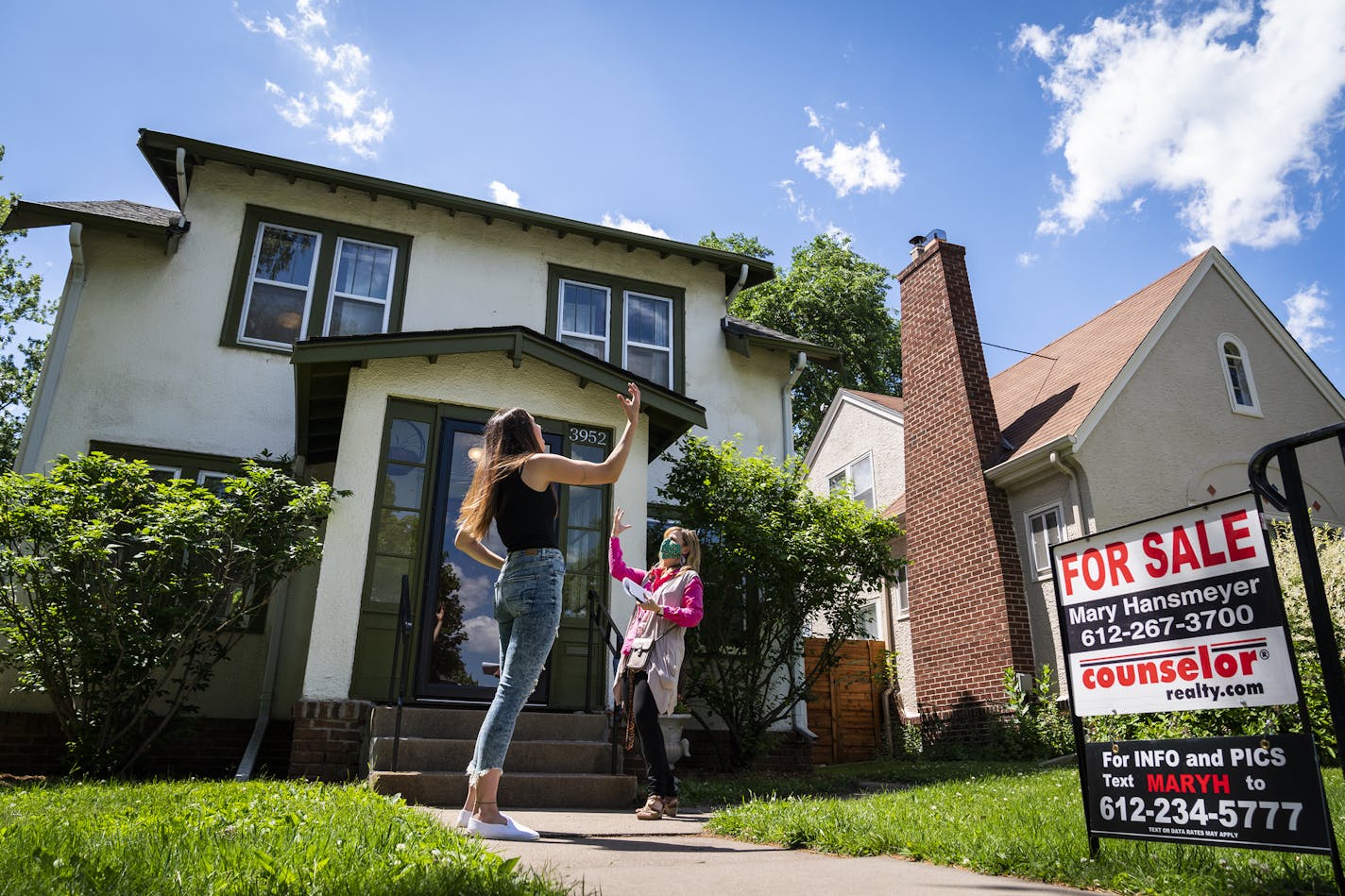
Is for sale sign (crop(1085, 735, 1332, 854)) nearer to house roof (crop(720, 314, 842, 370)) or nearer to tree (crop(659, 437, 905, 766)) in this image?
tree (crop(659, 437, 905, 766))

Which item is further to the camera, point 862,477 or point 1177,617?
point 862,477

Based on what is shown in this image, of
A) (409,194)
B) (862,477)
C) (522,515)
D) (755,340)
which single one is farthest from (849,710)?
(522,515)

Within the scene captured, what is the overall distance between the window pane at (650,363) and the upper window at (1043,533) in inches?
236

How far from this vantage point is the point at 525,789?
19.6 feet

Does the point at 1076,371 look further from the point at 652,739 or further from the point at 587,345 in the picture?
the point at 652,739

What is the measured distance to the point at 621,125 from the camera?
9438 millimetres

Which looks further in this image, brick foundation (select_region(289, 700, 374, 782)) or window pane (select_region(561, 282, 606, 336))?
window pane (select_region(561, 282, 606, 336))

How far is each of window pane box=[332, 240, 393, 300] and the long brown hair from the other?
7476 mm

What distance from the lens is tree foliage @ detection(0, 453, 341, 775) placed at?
271 inches

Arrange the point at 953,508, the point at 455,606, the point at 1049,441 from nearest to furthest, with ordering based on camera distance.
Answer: the point at 455,606
the point at 1049,441
the point at 953,508

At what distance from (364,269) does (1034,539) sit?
10.2m

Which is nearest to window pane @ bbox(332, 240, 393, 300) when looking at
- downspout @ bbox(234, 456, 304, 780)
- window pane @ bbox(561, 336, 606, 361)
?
window pane @ bbox(561, 336, 606, 361)

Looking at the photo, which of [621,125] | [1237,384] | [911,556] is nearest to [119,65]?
[621,125]

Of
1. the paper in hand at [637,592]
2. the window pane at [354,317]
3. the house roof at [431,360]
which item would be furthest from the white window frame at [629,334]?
the paper in hand at [637,592]
